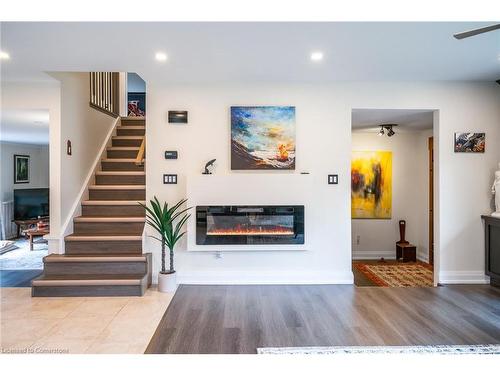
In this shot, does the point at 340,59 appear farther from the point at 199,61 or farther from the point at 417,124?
the point at 417,124

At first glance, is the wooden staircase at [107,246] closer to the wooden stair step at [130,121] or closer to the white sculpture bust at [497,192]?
the wooden stair step at [130,121]

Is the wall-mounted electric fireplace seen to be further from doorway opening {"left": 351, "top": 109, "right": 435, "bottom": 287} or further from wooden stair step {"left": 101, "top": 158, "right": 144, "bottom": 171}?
doorway opening {"left": 351, "top": 109, "right": 435, "bottom": 287}

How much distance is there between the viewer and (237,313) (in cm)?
334

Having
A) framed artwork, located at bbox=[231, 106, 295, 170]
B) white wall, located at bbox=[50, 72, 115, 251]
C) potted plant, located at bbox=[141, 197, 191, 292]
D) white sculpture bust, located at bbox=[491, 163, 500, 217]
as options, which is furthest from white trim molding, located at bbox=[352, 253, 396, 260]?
white wall, located at bbox=[50, 72, 115, 251]

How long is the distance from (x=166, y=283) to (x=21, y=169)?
672 cm

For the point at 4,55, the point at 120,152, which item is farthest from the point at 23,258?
the point at 4,55

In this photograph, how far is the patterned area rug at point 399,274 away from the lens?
4.65 metres

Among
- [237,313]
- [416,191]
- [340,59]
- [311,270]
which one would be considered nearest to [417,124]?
[416,191]

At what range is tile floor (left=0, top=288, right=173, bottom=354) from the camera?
2680mm

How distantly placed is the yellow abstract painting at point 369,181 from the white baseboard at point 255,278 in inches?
90.9

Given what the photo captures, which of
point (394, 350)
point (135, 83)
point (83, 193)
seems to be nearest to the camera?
point (394, 350)

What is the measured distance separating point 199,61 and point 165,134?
1112 millimetres

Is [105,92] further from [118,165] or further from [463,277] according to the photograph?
[463,277]

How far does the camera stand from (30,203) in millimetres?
8242
